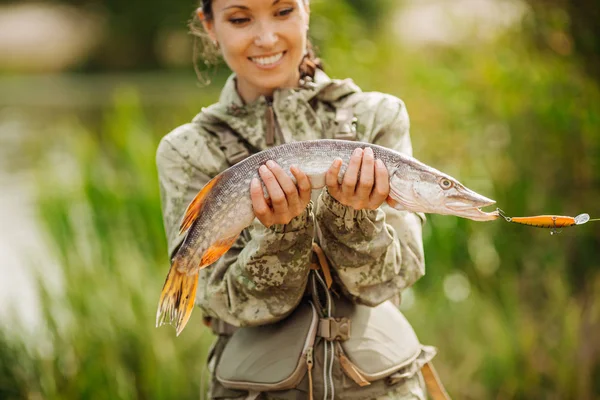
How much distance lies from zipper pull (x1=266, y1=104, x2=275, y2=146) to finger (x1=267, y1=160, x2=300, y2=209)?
0.36 m

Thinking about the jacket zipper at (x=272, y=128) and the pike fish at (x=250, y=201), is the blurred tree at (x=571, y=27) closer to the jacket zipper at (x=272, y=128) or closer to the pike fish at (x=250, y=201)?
the jacket zipper at (x=272, y=128)

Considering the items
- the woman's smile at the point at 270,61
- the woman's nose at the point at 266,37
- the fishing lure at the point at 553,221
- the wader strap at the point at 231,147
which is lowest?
the fishing lure at the point at 553,221

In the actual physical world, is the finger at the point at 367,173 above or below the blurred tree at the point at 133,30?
below

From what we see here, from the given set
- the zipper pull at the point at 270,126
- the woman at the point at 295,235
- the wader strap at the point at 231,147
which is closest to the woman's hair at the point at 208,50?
the woman at the point at 295,235

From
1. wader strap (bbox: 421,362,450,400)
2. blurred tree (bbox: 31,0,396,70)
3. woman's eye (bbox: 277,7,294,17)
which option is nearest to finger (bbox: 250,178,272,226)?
woman's eye (bbox: 277,7,294,17)

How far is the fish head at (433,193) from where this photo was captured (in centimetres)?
206

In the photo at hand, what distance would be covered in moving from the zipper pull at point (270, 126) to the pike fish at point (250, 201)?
33 centimetres

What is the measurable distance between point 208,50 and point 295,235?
1159mm

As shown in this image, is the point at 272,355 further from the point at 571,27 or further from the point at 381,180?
the point at 571,27

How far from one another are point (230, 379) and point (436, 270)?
9.31 feet

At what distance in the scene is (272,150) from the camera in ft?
7.06

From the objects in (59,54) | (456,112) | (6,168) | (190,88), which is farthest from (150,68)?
(456,112)

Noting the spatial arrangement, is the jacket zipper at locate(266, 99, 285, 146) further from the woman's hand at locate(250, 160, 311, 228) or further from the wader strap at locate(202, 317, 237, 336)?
the wader strap at locate(202, 317, 237, 336)

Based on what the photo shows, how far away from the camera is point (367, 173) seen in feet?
6.81
